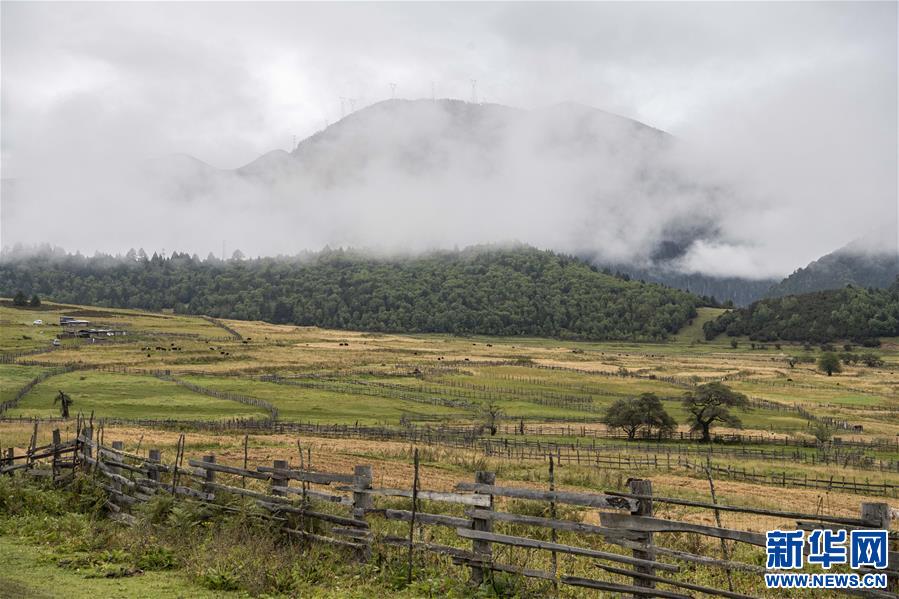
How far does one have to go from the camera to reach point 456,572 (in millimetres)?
12750

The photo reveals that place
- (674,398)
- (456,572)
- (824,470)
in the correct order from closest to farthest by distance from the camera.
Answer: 1. (456,572)
2. (824,470)
3. (674,398)

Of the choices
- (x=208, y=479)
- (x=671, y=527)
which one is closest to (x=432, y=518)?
(x=671, y=527)

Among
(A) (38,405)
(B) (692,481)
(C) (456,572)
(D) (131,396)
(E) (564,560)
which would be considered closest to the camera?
(C) (456,572)

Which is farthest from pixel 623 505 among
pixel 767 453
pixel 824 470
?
pixel 767 453

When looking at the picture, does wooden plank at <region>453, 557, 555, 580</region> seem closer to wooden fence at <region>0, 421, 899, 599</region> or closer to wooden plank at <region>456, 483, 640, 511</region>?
wooden fence at <region>0, 421, 899, 599</region>

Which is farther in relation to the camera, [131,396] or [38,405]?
[131,396]

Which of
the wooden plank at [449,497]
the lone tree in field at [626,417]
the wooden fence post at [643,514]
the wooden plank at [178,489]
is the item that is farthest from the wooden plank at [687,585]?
the lone tree in field at [626,417]

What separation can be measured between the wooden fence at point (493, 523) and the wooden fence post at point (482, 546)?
2 cm

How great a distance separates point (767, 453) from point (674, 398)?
118 ft

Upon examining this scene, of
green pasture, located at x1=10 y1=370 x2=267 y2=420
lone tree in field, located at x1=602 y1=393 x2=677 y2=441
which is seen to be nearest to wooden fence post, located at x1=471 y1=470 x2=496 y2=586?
lone tree in field, located at x1=602 y1=393 x2=677 y2=441

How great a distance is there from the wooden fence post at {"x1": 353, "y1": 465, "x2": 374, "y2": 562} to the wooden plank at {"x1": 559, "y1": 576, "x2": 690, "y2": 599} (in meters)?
4.02

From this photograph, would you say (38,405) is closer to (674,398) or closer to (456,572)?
(456,572)

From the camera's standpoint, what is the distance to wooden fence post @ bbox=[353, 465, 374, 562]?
13.4 meters

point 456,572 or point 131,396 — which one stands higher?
point 456,572
